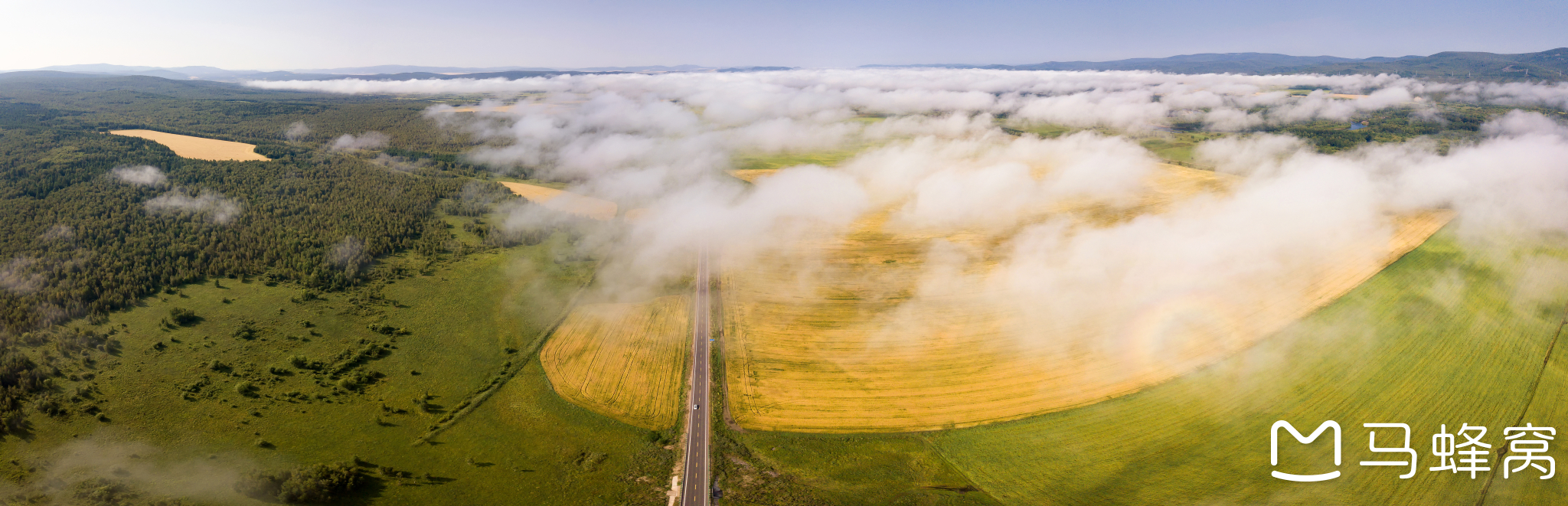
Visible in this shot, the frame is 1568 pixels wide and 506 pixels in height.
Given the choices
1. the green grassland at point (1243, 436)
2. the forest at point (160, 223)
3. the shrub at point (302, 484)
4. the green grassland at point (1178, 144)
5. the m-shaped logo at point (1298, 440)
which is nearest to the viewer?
the shrub at point (302, 484)

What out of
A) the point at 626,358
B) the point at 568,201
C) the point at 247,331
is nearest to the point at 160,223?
the point at 247,331

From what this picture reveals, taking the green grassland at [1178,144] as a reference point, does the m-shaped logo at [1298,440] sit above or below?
below

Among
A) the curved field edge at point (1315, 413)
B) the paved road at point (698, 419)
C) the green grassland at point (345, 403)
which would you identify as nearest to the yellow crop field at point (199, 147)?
the green grassland at point (345, 403)

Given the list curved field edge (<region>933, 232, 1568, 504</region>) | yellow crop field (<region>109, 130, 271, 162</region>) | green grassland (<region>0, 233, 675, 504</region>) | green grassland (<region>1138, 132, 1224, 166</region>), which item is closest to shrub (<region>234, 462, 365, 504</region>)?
green grassland (<region>0, 233, 675, 504</region>)

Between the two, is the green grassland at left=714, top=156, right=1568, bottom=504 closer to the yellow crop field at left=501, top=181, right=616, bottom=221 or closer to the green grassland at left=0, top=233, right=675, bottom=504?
the green grassland at left=0, top=233, right=675, bottom=504

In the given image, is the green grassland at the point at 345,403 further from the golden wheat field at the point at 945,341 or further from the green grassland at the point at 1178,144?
the green grassland at the point at 1178,144

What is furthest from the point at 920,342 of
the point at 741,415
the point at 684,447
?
the point at 684,447
